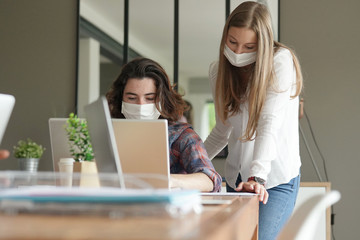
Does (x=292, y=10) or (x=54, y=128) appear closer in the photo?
(x=54, y=128)

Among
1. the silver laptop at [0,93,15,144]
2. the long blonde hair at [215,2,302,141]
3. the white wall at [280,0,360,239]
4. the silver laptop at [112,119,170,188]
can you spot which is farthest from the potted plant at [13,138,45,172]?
the white wall at [280,0,360,239]

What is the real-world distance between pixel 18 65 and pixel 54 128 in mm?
2870

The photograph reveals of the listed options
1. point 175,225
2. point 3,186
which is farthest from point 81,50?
point 175,225

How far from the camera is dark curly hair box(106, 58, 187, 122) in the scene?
2.23 m

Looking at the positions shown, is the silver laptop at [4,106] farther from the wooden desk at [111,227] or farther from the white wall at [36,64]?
the white wall at [36,64]

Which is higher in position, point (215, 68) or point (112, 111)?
point (215, 68)

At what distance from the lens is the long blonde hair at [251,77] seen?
2.07 metres

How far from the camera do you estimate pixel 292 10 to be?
415 centimetres

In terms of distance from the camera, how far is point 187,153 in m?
2.16

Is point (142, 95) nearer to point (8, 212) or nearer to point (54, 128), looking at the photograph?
point (54, 128)

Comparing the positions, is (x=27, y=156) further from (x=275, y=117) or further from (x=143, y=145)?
(x=275, y=117)

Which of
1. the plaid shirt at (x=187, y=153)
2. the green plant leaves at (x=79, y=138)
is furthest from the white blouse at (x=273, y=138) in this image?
the green plant leaves at (x=79, y=138)

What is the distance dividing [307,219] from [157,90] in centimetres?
147

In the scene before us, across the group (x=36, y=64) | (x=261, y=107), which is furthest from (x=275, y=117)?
(x=36, y=64)
